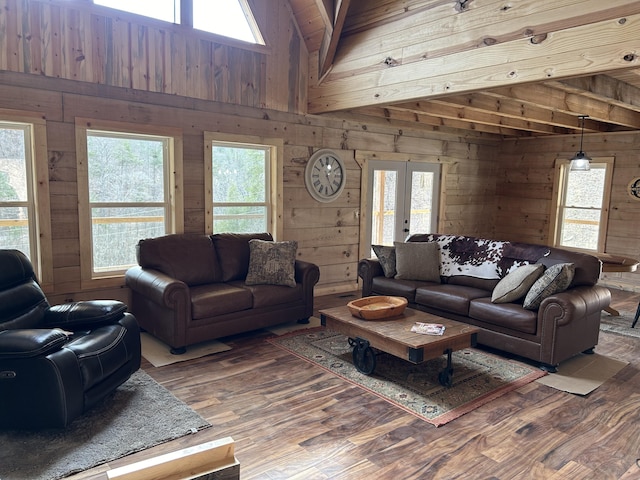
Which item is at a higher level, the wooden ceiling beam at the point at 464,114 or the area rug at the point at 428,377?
the wooden ceiling beam at the point at 464,114

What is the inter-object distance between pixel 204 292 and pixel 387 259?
1.99m

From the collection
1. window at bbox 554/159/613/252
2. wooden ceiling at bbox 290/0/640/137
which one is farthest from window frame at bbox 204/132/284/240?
window at bbox 554/159/613/252

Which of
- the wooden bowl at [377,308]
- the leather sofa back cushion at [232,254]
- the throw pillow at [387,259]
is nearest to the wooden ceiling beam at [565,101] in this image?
the throw pillow at [387,259]

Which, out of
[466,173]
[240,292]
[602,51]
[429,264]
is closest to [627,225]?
[466,173]

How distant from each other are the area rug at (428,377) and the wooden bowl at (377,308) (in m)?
0.41

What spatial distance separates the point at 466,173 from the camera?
7660mm

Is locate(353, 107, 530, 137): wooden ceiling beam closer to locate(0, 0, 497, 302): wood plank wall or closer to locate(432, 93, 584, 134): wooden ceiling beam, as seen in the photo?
locate(0, 0, 497, 302): wood plank wall

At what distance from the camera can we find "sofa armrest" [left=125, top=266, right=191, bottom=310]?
365cm

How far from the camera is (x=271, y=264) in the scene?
4.48m

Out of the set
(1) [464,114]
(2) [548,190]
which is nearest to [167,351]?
(1) [464,114]

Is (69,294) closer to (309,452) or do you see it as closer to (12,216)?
(12,216)

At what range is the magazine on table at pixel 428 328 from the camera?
3.28 meters

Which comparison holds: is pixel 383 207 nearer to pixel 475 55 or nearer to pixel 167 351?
pixel 475 55

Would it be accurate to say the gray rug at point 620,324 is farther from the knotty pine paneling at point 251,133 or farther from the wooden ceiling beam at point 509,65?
the wooden ceiling beam at point 509,65
